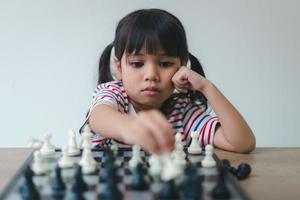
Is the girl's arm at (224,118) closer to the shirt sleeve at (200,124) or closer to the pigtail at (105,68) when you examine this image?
the shirt sleeve at (200,124)

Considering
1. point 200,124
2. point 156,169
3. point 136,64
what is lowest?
point 200,124

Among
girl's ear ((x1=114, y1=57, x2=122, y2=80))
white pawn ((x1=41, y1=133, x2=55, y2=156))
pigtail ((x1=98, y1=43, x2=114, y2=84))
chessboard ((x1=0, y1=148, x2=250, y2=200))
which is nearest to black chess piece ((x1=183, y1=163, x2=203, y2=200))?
chessboard ((x1=0, y1=148, x2=250, y2=200))

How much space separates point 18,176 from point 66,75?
1.59m

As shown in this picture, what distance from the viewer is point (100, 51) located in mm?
2342

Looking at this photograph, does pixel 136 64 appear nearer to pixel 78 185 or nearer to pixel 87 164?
pixel 87 164

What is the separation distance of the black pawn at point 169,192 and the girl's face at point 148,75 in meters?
0.58

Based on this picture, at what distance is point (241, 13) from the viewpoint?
2322mm

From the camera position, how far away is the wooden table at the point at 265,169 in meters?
0.82

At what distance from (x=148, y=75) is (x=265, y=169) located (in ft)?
1.40

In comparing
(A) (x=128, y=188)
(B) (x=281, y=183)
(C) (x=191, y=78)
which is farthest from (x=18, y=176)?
(C) (x=191, y=78)

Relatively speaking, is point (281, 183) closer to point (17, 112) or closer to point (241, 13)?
point (241, 13)

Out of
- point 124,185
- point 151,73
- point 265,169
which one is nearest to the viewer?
point 124,185

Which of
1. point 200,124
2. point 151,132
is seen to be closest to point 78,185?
point 151,132

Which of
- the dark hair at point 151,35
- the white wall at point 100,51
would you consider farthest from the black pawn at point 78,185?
the white wall at point 100,51
